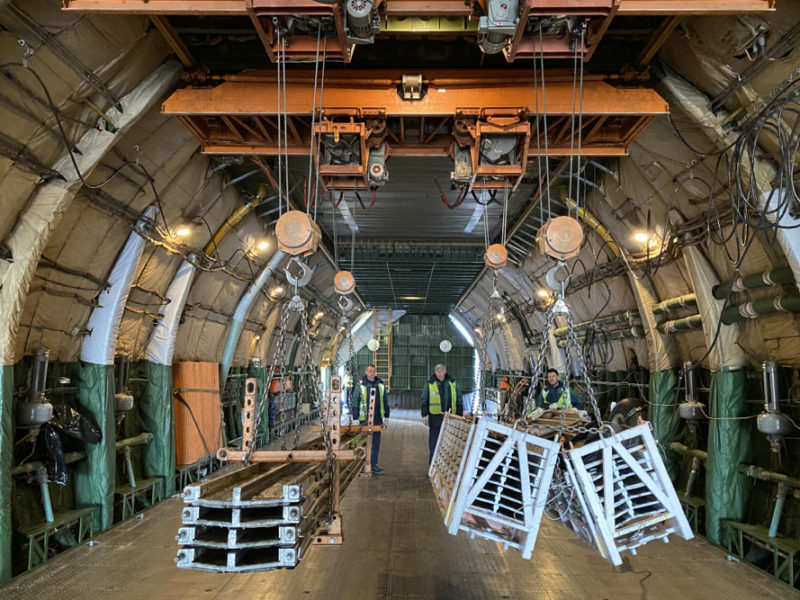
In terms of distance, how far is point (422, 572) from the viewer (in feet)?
18.6

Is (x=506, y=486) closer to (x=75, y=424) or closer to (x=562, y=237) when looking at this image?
(x=562, y=237)

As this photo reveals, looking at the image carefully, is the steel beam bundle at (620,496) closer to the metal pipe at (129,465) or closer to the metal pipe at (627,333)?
the metal pipe at (627,333)

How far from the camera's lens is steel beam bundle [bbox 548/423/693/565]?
3.99 m

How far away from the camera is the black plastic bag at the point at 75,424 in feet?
21.0

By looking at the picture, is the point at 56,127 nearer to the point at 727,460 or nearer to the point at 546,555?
the point at 546,555

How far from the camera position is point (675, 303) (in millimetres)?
7793

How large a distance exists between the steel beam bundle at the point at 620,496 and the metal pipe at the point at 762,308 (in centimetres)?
259

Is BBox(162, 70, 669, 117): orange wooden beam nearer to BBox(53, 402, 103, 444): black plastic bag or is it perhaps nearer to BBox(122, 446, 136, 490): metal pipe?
BBox(53, 402, 103, 444): black plastic bag

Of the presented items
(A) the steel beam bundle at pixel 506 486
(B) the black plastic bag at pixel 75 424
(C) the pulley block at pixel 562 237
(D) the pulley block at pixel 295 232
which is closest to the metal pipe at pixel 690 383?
(C) the pulley block at pixel 562 237

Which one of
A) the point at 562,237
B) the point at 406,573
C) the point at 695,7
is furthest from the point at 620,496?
the point at 695,7

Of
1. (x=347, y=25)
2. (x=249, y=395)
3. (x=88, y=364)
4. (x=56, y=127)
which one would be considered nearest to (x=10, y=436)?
(x=88, y=364)

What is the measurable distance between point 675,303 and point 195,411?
823 centimetres

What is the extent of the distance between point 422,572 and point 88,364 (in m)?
4.92

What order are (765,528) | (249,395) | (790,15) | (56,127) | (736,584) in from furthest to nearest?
(765,528), (736,584), (56,127), (249,395), (790,15)
